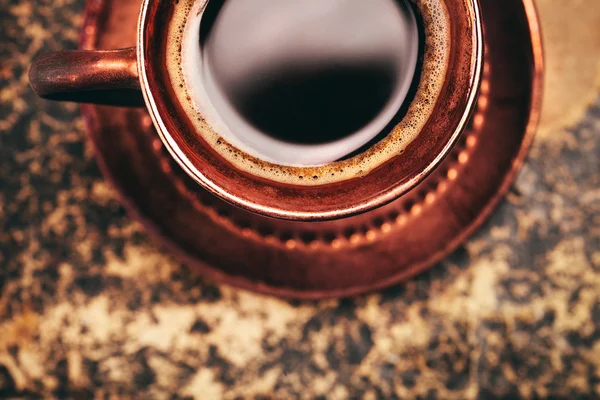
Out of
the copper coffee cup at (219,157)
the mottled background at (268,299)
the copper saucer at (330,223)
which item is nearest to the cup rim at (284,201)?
the copper coffee cup at (219,157)

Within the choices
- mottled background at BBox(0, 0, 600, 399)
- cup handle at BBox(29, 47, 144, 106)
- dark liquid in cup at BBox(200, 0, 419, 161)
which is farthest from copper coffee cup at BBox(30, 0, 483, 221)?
mottled background at BBox(0, 0, 600, 399)

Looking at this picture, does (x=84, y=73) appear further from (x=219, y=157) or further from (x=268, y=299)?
(x=268, y=299)

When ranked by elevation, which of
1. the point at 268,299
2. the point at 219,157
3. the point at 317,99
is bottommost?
the point at 268,299

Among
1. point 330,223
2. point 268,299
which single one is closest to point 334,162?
point 330,223

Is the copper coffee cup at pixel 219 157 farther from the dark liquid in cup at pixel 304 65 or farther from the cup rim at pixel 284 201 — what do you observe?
the dark liquid in cup at pixel 304 65

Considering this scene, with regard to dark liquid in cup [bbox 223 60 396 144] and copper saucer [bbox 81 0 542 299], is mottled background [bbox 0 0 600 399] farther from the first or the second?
dark liquid in cup [bbox 223 60 396 144]
